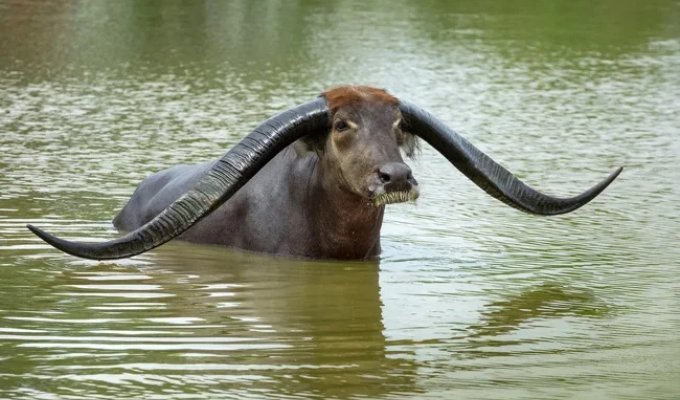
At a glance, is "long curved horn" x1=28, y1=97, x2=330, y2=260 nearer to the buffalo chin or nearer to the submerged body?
the submerged body

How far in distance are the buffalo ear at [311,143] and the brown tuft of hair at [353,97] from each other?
209 mm

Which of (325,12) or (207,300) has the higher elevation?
(325,12)

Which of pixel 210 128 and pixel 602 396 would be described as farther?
pixel 210 128

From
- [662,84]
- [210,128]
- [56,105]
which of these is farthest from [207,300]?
[662,84]

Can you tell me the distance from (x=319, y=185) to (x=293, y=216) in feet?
0.85

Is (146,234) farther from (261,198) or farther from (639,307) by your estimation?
(639,307)

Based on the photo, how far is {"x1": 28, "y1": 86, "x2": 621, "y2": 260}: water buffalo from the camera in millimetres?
7586

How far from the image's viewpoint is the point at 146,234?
291 inches

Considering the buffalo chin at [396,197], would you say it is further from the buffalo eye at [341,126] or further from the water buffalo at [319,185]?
the buffalo eye at [341,126]

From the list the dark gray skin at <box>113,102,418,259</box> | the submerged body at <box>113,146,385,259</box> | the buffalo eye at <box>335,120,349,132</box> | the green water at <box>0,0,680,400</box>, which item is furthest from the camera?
the submerged body at <box>113,146,385,259</box>

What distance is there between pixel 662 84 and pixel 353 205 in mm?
8298

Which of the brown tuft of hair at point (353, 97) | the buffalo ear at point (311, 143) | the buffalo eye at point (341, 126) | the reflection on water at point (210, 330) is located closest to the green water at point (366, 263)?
the reflection on water at point (210, 330)

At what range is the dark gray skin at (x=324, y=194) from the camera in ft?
25.7

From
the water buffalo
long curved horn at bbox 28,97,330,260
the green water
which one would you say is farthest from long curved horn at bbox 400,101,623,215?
long curved horn at bbox 28,97,330,260
